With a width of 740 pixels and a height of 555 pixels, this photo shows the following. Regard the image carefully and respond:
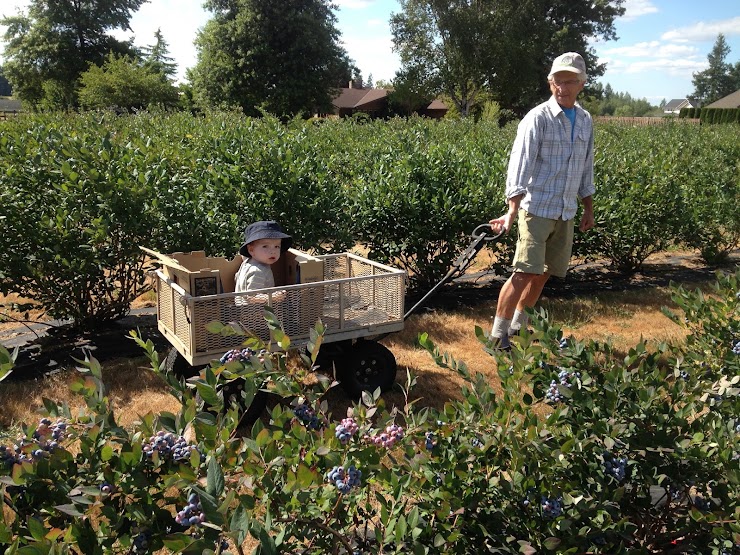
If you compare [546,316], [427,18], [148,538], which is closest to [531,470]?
[546,316]

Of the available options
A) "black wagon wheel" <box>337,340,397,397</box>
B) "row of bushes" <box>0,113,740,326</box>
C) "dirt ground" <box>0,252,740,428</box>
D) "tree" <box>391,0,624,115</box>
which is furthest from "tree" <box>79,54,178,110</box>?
"black wagon wheel" <box>337,340,397,397</box>

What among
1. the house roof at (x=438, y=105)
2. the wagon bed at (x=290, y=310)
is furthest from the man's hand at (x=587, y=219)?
the house roof at (x=438, y=105)

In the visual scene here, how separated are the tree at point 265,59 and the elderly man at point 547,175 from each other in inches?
1401

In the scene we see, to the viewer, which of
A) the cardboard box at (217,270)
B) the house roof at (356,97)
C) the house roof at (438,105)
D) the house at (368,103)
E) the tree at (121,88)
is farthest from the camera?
the house roof at (438,105)

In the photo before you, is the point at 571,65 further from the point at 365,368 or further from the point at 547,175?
the point at 365,368

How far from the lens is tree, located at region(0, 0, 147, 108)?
1778 inches

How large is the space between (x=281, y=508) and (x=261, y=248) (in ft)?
8.40

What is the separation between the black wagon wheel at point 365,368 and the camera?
13.2ft

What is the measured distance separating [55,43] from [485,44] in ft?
101

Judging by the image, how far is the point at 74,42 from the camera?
46219mm

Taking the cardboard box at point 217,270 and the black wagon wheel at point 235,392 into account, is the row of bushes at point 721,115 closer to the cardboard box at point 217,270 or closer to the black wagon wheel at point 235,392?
the cardboard box at point 217,270

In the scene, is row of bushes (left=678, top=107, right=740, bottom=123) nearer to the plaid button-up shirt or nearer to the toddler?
the plaid button-up shirt

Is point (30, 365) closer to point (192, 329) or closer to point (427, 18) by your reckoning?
point (192, 329)

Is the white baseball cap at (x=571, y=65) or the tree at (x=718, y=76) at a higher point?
the tree at (x=718, y=76)
